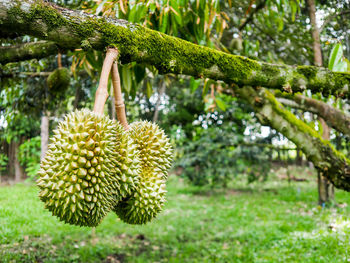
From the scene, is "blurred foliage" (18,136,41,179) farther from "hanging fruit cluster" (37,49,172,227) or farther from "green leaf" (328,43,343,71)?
"green leaf" (328,43,343,71)

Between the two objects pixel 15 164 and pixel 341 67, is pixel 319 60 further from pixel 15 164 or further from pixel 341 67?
pixel 15 164

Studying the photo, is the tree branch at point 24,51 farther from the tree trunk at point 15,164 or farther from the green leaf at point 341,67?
the tree trunk at point 15,164

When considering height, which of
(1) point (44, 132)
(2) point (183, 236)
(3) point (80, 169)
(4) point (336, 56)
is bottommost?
(2) point (183, 236)

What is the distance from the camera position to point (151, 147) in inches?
55.2

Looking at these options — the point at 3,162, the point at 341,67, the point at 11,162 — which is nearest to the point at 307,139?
the point at 341,67

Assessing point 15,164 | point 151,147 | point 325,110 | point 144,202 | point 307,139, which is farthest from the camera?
point 15,164

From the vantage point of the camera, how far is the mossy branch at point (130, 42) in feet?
3.38

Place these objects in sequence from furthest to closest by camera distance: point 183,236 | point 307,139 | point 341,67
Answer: point 183,236 < point 307,139 < point 341,67

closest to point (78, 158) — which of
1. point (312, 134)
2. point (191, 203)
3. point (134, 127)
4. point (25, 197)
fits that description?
point (134, 127)

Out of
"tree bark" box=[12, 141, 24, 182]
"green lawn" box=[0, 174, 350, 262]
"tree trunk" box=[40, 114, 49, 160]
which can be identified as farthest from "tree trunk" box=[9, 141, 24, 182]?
"green lawn" box=[0, 174, 350, 262]

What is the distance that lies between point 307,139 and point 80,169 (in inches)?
72.9

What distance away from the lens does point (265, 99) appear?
2.59 meters

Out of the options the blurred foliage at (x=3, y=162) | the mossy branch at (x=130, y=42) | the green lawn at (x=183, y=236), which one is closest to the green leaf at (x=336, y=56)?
the mossy branch at (x=130, y=42)

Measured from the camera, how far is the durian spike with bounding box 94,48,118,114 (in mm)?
973
